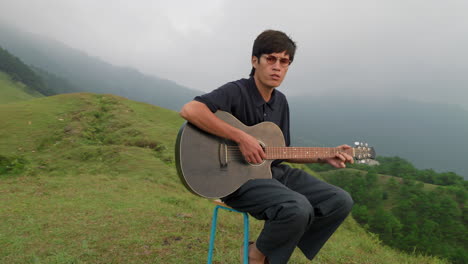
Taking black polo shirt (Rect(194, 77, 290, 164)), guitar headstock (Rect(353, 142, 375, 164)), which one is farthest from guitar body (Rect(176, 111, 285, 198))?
guitar headstock (Rect(353, 142, 375, 164))

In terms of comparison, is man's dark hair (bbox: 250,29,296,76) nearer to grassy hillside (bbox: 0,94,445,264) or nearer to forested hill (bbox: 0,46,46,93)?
grassy hillside (bbox: 0,94,445,264)

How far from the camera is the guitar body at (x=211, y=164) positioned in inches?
87.3

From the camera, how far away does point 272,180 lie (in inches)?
96.4

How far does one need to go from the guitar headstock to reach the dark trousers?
2.10ft

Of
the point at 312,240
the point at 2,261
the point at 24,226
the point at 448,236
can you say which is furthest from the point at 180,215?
the point at 448,236

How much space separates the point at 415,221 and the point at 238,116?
141 feet

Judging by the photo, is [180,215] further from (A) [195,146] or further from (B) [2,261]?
(A) [195,146]

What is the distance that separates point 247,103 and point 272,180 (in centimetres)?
71

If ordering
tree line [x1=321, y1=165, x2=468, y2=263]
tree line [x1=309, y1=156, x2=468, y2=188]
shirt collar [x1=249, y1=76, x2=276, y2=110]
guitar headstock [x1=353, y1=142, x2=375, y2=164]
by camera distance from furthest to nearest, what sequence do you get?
tree line [x1=309, y1=156, x2=468, y2=188]
tree line [x1=321, y1=165, x2=468, y2=263]
guitar headstock [x1=353, y1=142, x2=375, y2=164]
shirt collar [x1=249, y1=76, x2=276, y2=110]

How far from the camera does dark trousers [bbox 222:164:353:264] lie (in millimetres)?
2092

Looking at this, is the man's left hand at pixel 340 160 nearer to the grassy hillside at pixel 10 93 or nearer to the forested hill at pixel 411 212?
the forested hill at pixel 411 212

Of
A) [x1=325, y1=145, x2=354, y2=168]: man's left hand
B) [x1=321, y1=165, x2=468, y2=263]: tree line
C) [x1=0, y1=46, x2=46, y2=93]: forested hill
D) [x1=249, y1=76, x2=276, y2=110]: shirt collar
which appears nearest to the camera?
[x1=249, y1=76, x2=276, y2=110]: shirt collar

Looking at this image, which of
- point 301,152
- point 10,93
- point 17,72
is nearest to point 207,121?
point 301,152

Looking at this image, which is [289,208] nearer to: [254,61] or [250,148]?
[250,148]
